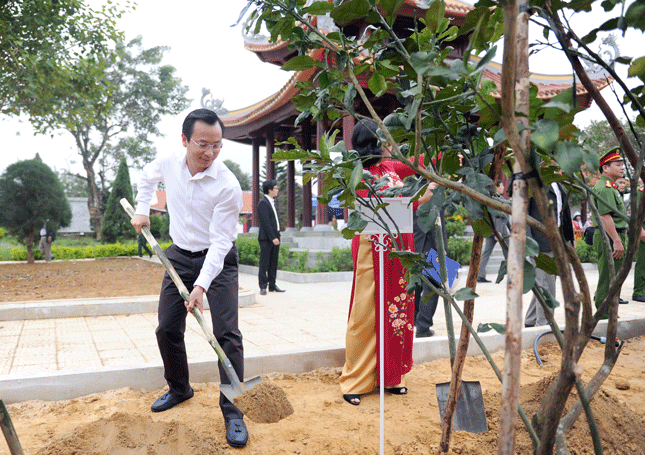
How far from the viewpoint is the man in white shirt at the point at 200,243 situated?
8.41 feet

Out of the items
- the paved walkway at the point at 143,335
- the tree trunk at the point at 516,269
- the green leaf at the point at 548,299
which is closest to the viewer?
the tree trunk at the point at 516,269

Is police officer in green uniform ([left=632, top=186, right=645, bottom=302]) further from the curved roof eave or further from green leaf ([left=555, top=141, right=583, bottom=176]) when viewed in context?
the curved roof eave

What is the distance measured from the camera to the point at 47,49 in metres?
9.08

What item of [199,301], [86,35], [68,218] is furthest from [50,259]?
[199,301]

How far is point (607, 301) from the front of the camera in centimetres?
135

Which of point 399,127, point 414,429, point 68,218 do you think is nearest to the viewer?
point 399,127

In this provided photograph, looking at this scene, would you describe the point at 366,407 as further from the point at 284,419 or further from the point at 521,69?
the point at 521,69

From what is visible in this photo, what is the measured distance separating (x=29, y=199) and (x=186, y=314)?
13.8 m

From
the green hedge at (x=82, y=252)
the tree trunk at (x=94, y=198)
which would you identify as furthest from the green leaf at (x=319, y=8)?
the tree trunk at (x=94, y=198)

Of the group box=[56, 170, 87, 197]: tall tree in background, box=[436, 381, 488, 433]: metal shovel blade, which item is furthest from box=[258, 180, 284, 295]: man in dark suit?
box=[56, 170, 87, 197]: tall tree in background

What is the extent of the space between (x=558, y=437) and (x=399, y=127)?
1.06 meters

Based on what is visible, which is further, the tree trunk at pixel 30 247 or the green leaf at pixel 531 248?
the tree trunk at pixel 30 247

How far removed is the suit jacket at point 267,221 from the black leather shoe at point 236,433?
17.8 feet

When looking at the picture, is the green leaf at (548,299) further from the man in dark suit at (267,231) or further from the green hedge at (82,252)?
the green hedge at (82,252)
